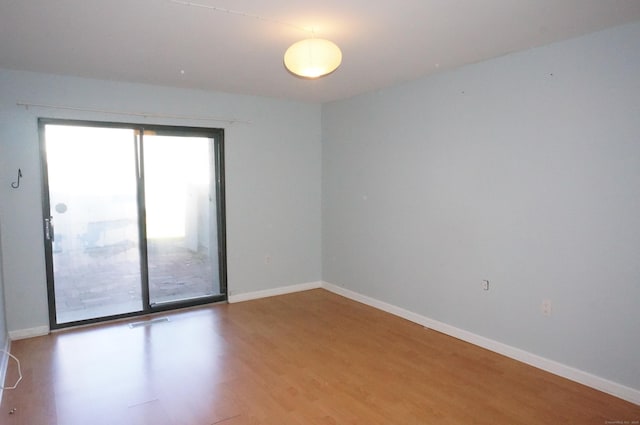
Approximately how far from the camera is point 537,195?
312 cm

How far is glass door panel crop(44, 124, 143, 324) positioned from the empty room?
21 millimetres

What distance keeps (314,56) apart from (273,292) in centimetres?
354

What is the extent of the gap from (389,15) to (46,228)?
12.1 ft

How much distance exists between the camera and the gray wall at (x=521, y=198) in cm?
269

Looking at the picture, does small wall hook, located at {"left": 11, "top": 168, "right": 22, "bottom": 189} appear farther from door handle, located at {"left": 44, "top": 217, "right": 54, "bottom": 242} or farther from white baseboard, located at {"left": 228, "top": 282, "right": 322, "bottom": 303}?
white baseboard, located at {"left": 228, "top": 282, "right": 322, "bottom": 303}

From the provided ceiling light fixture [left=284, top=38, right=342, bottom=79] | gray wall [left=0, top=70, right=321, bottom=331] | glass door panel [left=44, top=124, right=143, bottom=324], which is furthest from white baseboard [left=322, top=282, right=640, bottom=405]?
glass door panel [left=44, top=124, right=143, bottom=324]

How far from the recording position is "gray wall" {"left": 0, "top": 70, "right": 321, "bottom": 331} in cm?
370

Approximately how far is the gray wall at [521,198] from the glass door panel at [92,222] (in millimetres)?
2731

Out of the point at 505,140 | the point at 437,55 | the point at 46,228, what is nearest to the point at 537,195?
the point at 505,140

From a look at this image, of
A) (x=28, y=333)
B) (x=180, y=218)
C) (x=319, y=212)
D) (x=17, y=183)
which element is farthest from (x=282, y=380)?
(x=17, y=183)

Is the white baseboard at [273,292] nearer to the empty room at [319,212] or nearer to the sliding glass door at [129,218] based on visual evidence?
the empty room at [319,212]

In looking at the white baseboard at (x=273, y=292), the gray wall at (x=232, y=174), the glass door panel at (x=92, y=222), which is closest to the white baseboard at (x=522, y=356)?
the white baseboard at (x=273, y=292)

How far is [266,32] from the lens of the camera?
8.98 ft

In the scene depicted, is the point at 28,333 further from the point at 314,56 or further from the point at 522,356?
the point at 522,356
